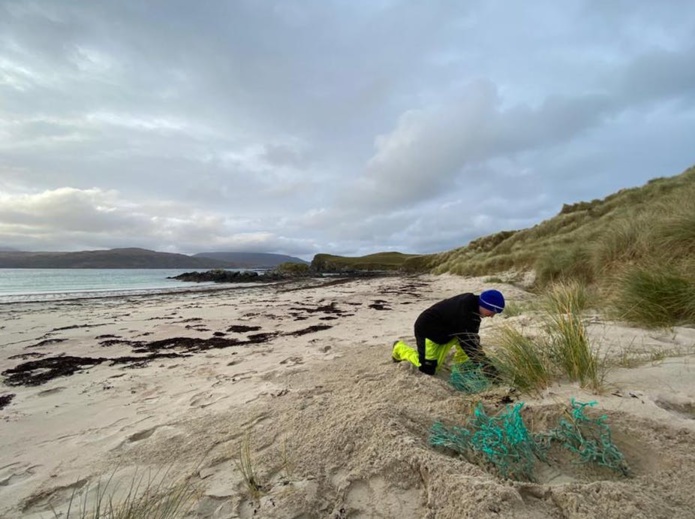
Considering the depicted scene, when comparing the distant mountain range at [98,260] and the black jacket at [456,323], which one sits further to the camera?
the distant mountain range at [98,260]

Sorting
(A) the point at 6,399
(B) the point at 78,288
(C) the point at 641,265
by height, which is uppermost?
(C) the point at 641,265

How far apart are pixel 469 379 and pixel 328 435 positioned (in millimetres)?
1480

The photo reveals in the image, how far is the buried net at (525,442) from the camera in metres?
1.73

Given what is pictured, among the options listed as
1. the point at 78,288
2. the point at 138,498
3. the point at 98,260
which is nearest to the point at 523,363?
the point at 138,498

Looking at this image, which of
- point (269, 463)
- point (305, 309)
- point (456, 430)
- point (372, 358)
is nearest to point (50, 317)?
point (305, 309)

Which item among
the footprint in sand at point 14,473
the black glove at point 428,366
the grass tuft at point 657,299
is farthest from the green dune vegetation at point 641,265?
the footprint in sand at point 14,473

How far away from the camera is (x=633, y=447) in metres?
1.77

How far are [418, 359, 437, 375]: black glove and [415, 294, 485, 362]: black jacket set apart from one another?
10.1 inches

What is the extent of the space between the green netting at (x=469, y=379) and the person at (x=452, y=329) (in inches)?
6.4

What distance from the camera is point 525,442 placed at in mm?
1846

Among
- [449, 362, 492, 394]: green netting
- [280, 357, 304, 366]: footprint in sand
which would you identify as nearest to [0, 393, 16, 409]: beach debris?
[280, 357, 304, 366]: footprint in sand

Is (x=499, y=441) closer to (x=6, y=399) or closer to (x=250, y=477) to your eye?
(x=250, y=477)

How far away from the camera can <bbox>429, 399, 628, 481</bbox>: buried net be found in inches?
68.2

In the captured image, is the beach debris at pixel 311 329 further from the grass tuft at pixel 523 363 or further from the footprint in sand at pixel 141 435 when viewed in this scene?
the grass tuft at pixel 523 363
